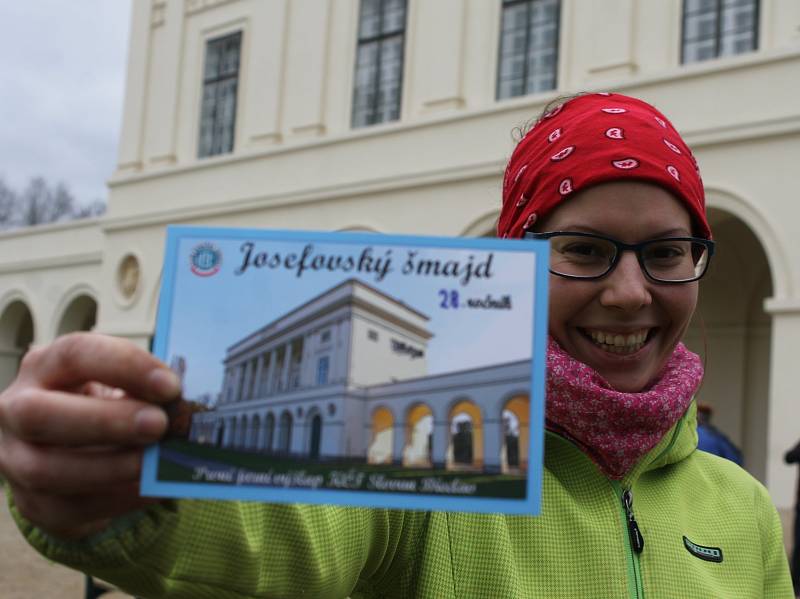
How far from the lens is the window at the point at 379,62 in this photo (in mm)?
12883

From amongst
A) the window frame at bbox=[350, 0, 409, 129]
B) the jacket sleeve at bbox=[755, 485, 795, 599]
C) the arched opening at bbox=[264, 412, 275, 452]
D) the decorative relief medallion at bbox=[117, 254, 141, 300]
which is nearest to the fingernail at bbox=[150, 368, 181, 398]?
the arched opening at bbox=[264, 412, 275, 452]

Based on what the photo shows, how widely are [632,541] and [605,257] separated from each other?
43 centimetres

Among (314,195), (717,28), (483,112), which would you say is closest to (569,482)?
(717,28)

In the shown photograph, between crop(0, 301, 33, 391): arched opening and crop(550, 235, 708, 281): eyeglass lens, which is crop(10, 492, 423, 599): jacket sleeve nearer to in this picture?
crop(550, 235, 708, 281): eyeglass lens

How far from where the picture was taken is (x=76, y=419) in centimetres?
89

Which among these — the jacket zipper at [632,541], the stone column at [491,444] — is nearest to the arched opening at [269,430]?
the stone column at [491,444]

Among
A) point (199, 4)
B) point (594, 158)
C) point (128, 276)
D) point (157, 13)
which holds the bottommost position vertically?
point (594, 158)

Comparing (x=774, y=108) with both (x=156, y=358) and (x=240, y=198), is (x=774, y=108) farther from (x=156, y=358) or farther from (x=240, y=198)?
(x=156, y=358)

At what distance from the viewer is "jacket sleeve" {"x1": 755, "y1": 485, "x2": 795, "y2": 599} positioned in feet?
5.41

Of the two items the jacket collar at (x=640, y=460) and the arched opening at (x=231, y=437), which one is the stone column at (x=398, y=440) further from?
the jacket collar at (x=640, y=460)

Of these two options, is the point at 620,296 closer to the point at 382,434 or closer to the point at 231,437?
the point at 382,434

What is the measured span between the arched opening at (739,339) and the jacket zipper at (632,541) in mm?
10158

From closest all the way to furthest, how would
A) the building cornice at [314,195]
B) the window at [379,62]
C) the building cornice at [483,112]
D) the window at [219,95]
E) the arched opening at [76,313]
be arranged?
the building cornice at [483,112]
the building cornice at [314,195]
the window at [379,62]
the window at [219,95]
the arched opening at [76,313]

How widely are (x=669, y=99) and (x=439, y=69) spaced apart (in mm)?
Answer: 3286
